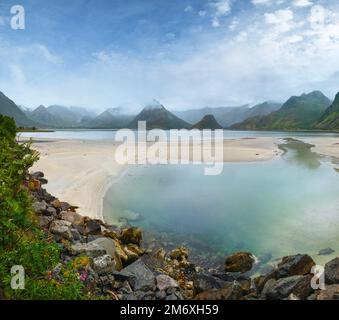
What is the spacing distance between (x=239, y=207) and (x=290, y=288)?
10638 mm

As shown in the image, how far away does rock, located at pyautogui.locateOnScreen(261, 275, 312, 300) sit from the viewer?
7.53 m

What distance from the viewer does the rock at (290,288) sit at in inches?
296

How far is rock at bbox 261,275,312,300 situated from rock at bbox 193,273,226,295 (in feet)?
4.61

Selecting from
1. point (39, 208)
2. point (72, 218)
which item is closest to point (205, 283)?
Result: point (72, 218)

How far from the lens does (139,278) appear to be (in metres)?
8.49

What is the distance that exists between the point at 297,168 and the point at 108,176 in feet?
66.6

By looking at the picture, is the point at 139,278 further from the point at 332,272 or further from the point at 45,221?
the point at 332,272

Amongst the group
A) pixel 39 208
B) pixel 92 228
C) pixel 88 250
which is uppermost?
pixel 39 208

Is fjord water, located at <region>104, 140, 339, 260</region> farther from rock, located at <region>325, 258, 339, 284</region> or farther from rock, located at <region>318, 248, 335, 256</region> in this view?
rock, located at <region>325, 258, 339, 284</region>

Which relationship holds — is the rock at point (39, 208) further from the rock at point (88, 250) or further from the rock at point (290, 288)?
the rock at point (290, 288)

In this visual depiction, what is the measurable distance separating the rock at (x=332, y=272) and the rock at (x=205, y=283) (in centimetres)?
288

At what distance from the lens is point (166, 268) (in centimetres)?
1070

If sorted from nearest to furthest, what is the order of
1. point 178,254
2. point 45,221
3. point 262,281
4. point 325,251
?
1. point 262,281
2. point 45,221
3. point 178,254
4. point 325,251

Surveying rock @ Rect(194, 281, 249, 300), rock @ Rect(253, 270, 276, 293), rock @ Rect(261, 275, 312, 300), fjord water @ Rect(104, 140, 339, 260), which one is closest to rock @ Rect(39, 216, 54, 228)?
fjord water @ Rect(104, 140, 339, 260)
